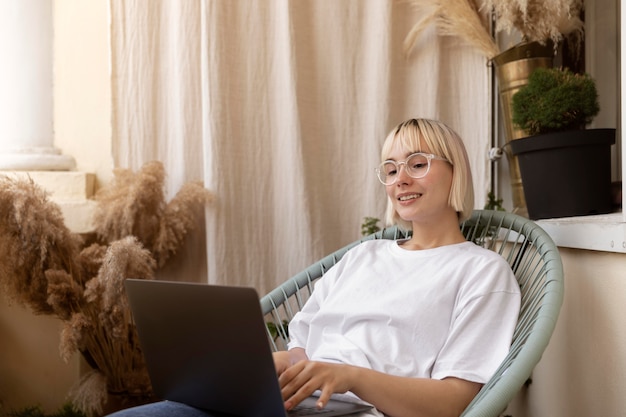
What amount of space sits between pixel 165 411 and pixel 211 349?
0.76 ft

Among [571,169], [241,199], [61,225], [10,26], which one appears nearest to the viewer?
[571,169]

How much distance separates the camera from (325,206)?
2.62 meters

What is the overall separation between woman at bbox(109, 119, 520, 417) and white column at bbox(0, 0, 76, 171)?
141 centimetres

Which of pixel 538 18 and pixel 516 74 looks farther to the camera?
pixel 516 74

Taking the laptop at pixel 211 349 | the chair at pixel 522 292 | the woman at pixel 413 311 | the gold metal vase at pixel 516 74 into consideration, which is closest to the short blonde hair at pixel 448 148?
the woman at pixel 413 311

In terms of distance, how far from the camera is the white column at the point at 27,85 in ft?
8.83

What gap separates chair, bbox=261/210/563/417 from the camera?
129cm

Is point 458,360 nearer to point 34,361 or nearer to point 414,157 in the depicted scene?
point 414,157

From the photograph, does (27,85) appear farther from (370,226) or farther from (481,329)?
(481,329)

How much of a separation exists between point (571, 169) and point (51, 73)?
1.85 meters

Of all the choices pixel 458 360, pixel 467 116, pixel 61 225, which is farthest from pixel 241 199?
pixel 458 360

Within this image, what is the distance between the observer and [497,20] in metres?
2.38

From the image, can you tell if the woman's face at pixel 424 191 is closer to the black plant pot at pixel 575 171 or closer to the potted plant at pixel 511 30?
the black plant pot at pixel 575 171

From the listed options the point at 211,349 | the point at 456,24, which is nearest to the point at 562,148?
the point at 456,24
